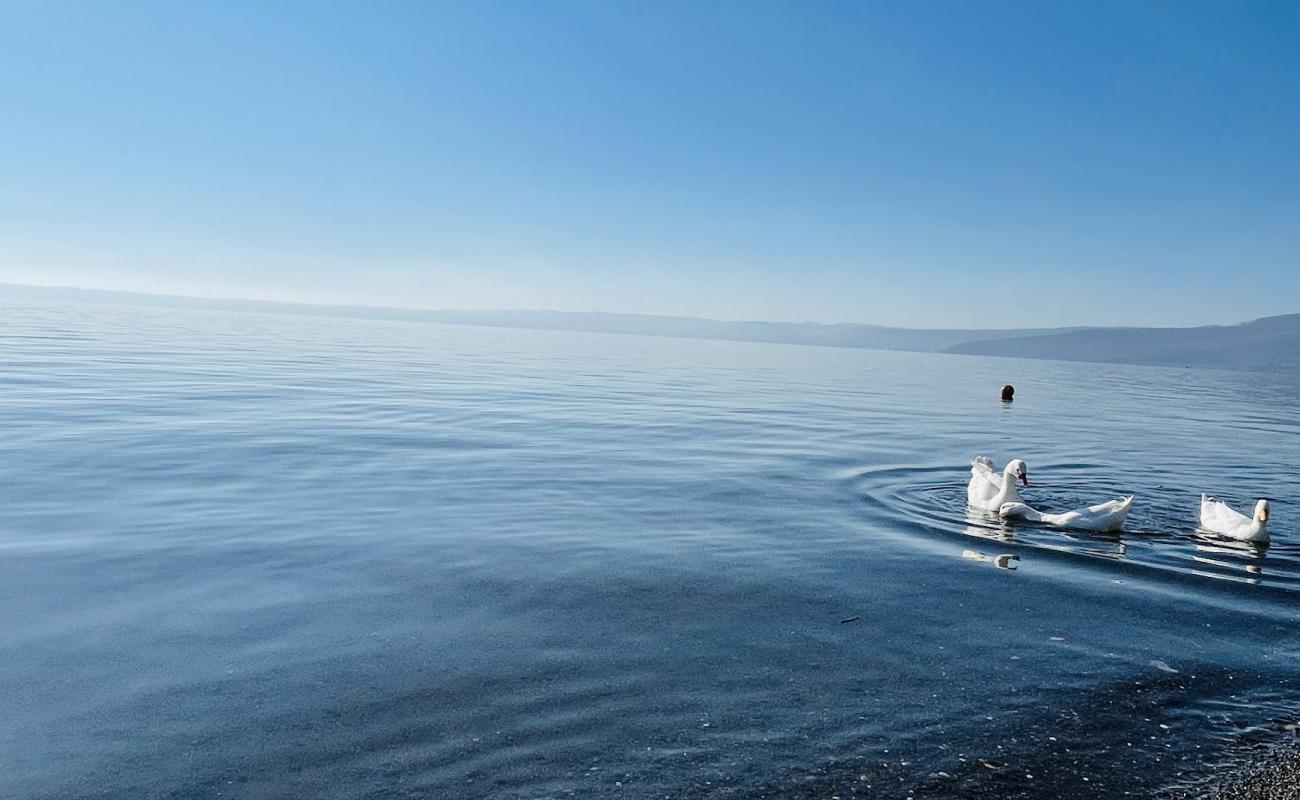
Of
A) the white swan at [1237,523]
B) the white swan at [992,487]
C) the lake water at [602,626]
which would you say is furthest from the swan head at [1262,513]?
the white swan at [992,487]

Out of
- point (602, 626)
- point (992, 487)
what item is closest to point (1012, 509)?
point (992, 487)

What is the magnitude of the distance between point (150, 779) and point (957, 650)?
6748mm

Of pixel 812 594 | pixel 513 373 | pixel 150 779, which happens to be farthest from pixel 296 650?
pixel 513 373

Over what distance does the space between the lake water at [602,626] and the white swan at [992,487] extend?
2.65 ft

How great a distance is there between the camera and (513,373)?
173 ft

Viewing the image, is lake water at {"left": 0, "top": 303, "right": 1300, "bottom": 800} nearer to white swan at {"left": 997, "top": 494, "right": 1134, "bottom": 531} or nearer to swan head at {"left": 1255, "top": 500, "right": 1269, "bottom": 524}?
white swan at {"left": 997, "top": 494, "right": 1134, "bottom": 531}

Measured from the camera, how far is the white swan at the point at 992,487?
15.2 metres

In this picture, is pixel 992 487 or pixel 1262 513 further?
pixel 992 487

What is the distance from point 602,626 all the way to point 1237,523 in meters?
10.3

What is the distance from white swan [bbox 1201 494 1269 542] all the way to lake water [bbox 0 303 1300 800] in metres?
0.46

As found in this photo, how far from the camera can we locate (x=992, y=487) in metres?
15.7

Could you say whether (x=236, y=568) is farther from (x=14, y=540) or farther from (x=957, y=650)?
(x=957, y=650)

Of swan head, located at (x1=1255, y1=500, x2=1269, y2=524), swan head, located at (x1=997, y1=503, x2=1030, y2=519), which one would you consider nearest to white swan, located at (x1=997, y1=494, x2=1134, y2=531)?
swan head, located at (x1=997, y1=503, x2=1030, y2=519)

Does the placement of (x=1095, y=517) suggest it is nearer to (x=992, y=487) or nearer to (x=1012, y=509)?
(x=1012, y=509)
